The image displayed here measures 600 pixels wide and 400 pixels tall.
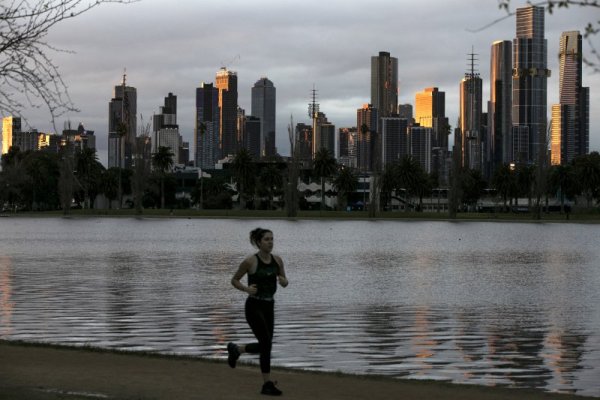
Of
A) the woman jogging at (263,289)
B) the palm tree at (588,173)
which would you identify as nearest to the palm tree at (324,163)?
the palm tree at (588,173)

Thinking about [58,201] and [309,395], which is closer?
[309,395]

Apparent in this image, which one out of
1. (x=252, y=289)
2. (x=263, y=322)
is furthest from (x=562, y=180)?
(x=252, y=289)

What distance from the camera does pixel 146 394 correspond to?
38.2 ft

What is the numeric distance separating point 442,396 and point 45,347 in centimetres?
706

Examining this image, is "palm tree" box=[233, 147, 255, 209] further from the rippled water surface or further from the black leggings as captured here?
the black leggings

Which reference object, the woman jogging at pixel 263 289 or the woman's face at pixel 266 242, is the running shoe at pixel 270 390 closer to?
the woman jogging at pixel 263 289

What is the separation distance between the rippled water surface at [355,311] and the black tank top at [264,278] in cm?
423

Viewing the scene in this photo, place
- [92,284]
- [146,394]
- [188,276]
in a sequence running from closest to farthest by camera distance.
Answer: [146,394] < [92,284] < [188,276]

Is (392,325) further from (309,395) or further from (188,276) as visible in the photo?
(188,276)

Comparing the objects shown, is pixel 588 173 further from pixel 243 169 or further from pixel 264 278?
pixel 264 278

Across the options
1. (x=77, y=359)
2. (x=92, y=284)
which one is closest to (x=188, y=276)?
(x=92, y=284)

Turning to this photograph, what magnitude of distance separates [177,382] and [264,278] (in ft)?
6.49

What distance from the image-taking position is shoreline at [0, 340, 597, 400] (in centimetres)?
1170

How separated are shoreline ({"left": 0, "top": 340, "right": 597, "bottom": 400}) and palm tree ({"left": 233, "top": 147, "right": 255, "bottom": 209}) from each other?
175 metres
